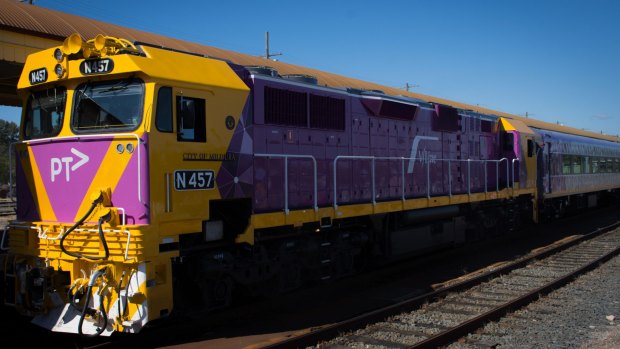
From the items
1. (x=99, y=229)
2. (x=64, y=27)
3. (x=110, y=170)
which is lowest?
(x=99, y=229)

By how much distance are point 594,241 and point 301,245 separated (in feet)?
35.6

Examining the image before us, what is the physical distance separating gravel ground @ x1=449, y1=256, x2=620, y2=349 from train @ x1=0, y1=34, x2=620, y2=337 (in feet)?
9.96

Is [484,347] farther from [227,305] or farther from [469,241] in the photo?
[469,241]

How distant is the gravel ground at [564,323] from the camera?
6.19 m

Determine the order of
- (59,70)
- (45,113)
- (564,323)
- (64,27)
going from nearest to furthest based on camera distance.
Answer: (59,70)
(45,113)
(564,323)
(64,27)

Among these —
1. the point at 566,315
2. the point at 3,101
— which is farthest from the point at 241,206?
the point at 3,101

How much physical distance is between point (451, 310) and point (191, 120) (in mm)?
4671

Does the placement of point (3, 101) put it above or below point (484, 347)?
above

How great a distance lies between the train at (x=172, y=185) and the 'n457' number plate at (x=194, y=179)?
0.02m

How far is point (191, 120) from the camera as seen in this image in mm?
6184

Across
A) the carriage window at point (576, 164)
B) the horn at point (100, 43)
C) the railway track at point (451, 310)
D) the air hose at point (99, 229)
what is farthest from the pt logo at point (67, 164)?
the carriage window at point (576, 164)

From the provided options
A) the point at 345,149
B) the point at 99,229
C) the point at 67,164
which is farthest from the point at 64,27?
the point at 99,229

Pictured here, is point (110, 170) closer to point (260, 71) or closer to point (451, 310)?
point (260, 71)

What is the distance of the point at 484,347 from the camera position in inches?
236
